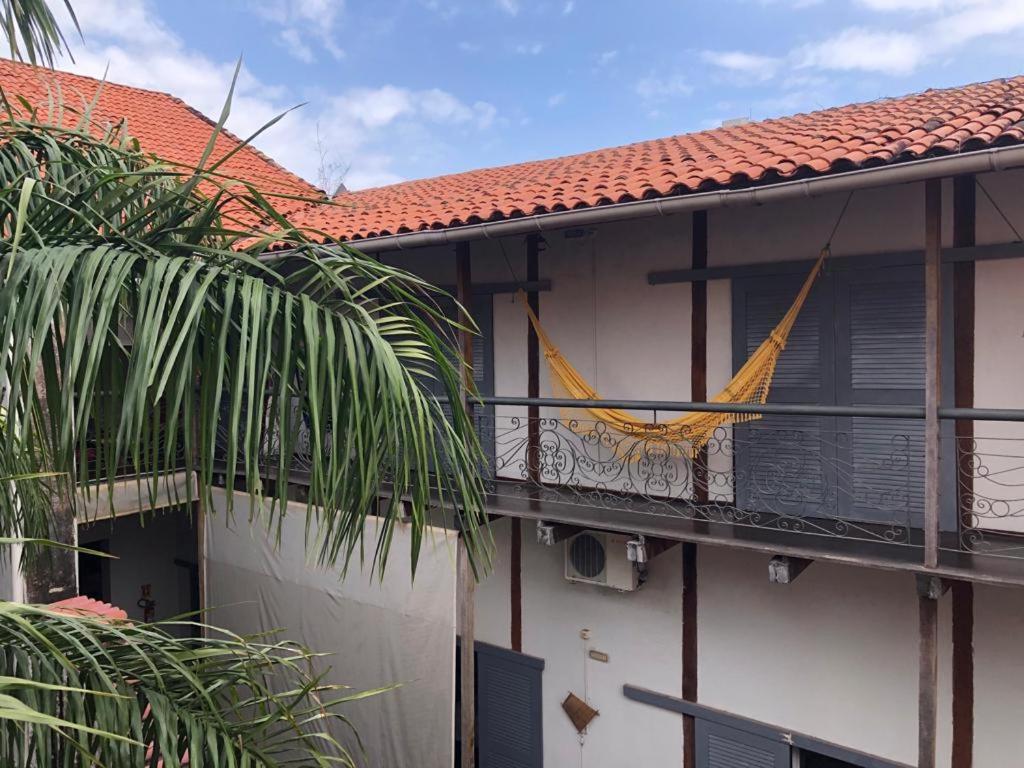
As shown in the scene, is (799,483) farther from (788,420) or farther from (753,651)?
(753,651)

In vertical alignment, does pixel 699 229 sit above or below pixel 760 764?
above

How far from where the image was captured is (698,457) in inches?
235

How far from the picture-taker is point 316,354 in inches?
82.0

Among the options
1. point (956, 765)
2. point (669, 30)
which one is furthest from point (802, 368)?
point (669, 30)

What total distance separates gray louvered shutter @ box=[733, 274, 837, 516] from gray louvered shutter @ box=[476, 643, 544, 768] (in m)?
2.83

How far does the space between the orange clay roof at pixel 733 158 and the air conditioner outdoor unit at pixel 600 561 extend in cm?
294

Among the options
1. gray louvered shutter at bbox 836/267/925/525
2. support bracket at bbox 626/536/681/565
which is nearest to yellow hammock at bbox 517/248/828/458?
gray louvered shutter at bbox 836/267/925/525

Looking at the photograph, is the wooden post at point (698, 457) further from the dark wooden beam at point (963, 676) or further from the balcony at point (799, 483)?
the dark wooden beam at point (963, 676)

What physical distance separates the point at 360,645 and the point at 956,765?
15.7ft

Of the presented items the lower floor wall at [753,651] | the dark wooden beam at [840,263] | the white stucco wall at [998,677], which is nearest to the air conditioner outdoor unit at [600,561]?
the lower floor wall at [753,651]

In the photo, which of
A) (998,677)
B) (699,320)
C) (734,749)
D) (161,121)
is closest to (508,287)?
(699,320)

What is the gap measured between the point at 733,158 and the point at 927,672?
352cm

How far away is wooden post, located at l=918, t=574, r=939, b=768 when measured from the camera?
167 inches

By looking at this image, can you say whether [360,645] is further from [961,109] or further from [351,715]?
[961,109]
